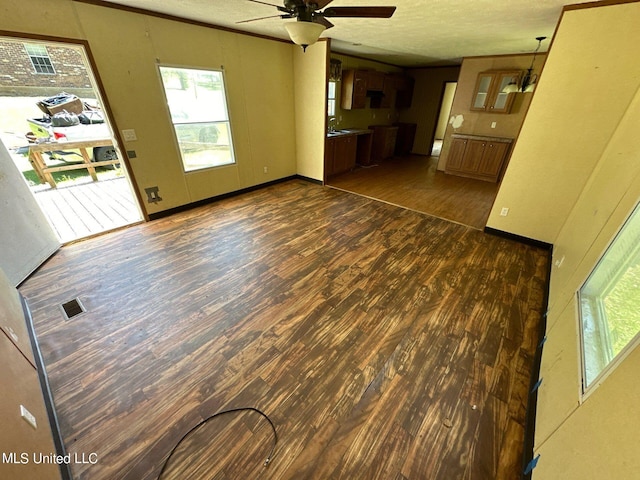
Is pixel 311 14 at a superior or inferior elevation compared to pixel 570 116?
superior

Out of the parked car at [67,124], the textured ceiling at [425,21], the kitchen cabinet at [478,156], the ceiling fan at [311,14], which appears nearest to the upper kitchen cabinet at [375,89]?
the textured ceiling at [425,21]

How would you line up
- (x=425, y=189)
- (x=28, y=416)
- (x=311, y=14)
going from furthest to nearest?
(x=425, y=189) → (x=311, y=14) → (x=28, y=416)

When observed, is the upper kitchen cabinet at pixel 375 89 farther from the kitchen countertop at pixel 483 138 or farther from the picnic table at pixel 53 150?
the picnic table at pixel 53 150

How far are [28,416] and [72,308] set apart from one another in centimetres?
137

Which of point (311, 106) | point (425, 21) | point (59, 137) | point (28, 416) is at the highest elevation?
point (425, 21)

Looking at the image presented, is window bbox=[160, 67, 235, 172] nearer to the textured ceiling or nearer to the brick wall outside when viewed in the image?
the textured ceiling

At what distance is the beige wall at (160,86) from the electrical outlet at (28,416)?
3109 millimetres

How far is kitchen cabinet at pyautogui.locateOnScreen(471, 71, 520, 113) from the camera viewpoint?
531 cm

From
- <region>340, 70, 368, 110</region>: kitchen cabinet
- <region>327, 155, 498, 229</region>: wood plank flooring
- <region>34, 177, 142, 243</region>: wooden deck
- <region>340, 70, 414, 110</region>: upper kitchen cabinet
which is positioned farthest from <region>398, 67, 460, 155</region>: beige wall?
<region>34, 177, 142, 243</region>: wooden deck

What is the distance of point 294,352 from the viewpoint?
1928mm

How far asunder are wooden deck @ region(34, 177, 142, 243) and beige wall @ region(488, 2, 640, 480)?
4860 mm

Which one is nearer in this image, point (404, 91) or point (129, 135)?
point (129, 135)

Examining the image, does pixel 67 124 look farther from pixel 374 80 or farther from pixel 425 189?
pixel 425 189

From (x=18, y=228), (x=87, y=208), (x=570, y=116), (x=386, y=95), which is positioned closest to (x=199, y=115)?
(x=87, y=208)
